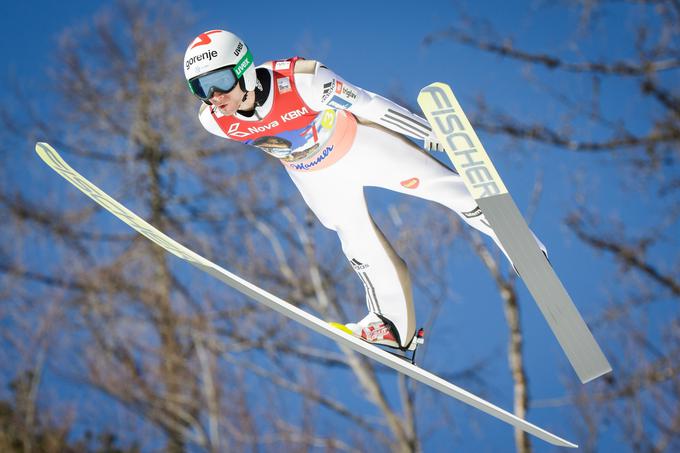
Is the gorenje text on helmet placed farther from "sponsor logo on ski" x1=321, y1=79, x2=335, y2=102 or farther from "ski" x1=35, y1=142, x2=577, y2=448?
"ski" x1=35, y1=142, x2=577, y2=448

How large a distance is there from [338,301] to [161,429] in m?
2.89

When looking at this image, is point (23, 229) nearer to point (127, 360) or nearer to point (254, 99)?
point (127, 360)

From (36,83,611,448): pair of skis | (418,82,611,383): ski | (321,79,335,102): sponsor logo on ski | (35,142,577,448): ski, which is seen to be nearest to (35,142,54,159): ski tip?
(35,142,577,448): ski

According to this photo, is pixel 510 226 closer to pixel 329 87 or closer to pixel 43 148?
pixel 329 87

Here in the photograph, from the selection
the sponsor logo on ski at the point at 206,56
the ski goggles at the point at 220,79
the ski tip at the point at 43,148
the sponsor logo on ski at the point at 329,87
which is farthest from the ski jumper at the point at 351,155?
the ski tip at the point at 43,148

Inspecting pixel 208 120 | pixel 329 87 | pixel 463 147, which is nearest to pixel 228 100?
pixel 208 120

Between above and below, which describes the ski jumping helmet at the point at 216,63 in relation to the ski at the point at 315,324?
above

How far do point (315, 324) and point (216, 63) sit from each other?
1228 millimetres

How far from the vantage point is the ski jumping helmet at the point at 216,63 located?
10.1ft

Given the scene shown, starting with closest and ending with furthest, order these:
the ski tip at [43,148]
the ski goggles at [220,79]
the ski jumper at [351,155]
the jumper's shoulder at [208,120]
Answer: the ski goggles at [220,79]
the ski jumper at [351,155]
the jumper's shoulder at [208,120]
the ski tip at [43,148]

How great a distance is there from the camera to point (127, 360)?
1034cm

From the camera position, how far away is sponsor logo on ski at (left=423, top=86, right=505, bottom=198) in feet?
9.77

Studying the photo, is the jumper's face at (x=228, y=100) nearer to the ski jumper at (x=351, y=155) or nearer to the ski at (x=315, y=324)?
the ski jumper at (x=351, y=155)

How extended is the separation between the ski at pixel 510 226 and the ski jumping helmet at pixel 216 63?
696 millimetres
